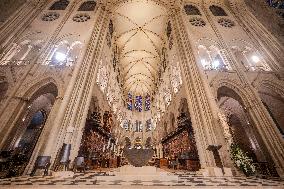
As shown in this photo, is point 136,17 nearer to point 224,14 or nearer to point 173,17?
point 173,17

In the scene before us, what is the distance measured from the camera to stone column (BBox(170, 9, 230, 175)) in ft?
28.8

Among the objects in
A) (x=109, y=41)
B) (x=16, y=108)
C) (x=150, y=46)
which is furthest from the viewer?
(x=150, y=46)

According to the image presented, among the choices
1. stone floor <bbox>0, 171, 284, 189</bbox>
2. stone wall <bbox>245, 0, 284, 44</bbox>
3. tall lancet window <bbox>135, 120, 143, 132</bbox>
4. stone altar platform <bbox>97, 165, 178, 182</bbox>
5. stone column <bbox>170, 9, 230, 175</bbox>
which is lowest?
stone floor <bbox>0, 171, 284, 189</bbox>

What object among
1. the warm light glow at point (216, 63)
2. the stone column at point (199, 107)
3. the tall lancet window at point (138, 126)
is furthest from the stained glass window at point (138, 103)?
the warm light glow at point (216, 63)

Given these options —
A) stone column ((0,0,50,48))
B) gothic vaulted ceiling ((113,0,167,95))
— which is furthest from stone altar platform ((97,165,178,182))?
gothic vaulted ceiling ((113,0,167,95))

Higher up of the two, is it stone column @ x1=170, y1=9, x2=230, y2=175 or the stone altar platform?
stone column @ x1=170, y1=9, x2=230, y2=175

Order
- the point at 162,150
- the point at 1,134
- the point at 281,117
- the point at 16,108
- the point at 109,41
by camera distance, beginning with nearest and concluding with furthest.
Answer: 1. the point at 1,134
2. the point at 16,108
3. the point at 281,117
4. the point at 162,150
5. the point at 109,41

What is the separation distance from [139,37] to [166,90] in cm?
683

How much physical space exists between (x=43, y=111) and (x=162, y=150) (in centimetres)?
1050

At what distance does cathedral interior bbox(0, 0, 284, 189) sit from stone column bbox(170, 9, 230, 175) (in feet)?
0.17

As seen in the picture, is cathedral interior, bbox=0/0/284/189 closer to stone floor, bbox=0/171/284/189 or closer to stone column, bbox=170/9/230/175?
stone column, bbox=170/9/230/175

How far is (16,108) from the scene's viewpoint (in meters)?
10.2

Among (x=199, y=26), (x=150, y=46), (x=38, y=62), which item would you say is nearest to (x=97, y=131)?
(x=38, y=62)

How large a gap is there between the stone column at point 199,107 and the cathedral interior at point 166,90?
51 millimetres
